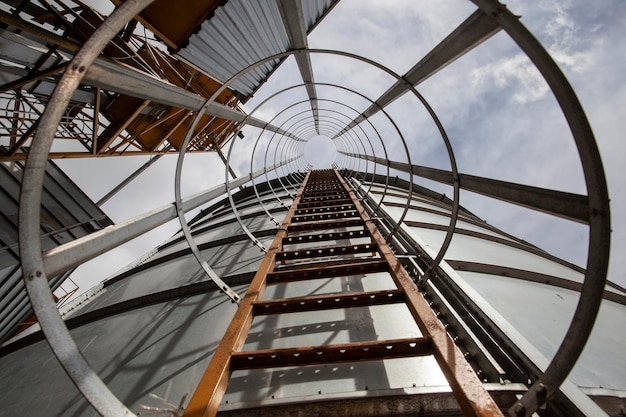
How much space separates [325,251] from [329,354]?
165 centimetres

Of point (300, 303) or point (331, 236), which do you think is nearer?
point (300, 303)

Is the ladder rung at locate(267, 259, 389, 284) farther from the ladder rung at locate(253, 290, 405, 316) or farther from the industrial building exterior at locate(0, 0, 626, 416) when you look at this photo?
the ladder rung at locate(253, 290, 405, 316)

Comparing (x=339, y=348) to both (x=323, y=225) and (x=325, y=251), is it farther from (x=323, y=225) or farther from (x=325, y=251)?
(x=323, y=225)

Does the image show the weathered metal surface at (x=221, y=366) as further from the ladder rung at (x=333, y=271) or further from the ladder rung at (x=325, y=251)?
the ladder rung at (x=325, y=251)

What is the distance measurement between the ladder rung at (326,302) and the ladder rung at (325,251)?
109 centimetres

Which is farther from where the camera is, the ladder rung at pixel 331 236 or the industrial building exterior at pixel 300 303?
the ladder rung at pixel 331 236

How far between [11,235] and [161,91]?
6376mm

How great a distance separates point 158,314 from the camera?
11.3 feet

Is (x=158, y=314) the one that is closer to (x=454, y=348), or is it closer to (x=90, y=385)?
(x=90, y=385)

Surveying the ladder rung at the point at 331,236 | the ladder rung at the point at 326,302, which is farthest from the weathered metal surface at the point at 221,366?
the ladder rung at the point at 331,236

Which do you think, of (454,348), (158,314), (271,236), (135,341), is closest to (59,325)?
(454,348)

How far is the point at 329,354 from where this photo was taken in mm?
1828

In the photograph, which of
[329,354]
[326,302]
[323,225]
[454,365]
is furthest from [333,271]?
[323,225]

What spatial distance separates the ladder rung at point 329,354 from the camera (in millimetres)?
1791
